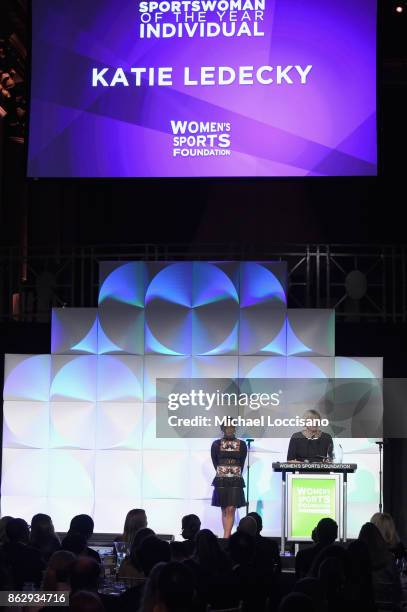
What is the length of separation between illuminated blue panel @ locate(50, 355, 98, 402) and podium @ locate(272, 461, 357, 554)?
8.77 ft

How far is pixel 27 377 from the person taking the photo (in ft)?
39.0

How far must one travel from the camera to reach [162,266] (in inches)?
464

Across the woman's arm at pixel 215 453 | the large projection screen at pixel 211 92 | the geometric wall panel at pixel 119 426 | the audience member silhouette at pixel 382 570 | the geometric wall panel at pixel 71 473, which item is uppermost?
the large projection screen at pixel 211 92

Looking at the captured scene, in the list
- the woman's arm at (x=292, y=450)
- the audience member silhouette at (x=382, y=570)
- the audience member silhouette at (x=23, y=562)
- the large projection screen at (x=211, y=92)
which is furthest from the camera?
the large projection screen at (x=211, y=92)

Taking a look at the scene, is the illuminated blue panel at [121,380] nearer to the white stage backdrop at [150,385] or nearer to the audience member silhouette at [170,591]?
the white stage backdrop at [150,385]

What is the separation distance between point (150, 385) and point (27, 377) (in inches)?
53.5

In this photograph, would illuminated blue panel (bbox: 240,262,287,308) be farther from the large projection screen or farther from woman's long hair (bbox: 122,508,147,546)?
woman's long hair (bbox: 122,508,147,546)

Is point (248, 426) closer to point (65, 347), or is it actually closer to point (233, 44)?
point (65, 347)

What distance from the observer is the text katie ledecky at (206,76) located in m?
11.3

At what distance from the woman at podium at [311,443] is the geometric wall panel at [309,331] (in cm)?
115

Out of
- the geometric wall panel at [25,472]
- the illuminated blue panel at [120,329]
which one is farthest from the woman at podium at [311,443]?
the geometric wall panel at [25,472]

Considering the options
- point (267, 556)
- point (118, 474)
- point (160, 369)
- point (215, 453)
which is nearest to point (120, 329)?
point (160, 369)

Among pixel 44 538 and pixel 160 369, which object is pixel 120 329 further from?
pixel 44 538

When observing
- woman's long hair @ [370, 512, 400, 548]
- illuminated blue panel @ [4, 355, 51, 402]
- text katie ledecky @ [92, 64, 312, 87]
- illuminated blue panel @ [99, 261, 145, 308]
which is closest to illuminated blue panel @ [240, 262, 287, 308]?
illuminated blue panel @ [99, 261, 145, 308]
